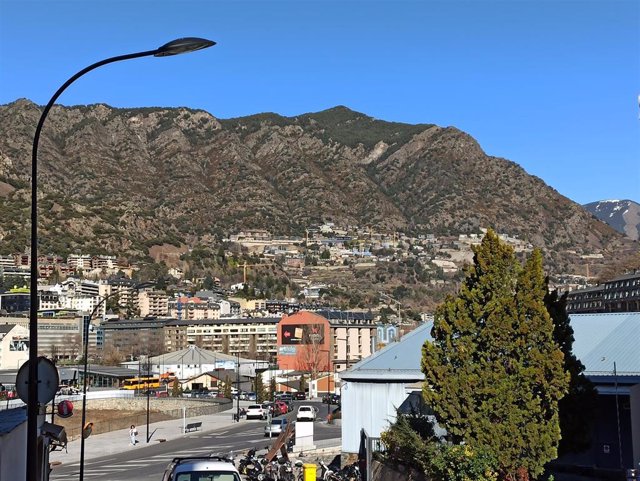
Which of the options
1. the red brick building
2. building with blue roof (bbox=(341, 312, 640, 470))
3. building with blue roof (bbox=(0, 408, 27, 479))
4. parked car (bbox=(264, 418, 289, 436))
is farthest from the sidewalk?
the red brick building

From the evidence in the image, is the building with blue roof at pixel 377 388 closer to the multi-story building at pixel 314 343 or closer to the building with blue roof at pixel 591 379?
the building with blue roof at pixel 591 379

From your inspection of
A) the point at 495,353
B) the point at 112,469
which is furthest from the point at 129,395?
the point at 495,353

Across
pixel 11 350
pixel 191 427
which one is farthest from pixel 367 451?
pixel 11 350

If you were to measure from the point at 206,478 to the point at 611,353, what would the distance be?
16.8 meters

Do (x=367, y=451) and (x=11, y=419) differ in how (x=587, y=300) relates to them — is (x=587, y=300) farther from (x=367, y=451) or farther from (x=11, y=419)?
(x=11, y=419)

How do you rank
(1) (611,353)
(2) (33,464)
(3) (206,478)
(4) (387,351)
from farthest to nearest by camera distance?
(4) (387,351) → (1) (611,353) → (3) (206,478) → (2) (33,464)

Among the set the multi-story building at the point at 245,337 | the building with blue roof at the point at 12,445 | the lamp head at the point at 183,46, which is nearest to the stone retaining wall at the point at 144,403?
the building with blue roof at the point at 12,445

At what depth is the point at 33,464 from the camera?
12.7m

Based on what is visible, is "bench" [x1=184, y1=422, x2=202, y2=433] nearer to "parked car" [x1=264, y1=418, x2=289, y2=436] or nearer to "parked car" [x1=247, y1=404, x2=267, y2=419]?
"parked car" [x1=264, y1=418, x2=289, y2=436]

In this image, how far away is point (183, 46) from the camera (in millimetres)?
12773

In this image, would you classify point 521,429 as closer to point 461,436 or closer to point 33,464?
point 461,436

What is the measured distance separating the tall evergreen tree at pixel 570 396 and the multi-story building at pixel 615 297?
263ft

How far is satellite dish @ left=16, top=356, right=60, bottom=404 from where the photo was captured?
43.0 ft

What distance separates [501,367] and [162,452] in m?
35.6
